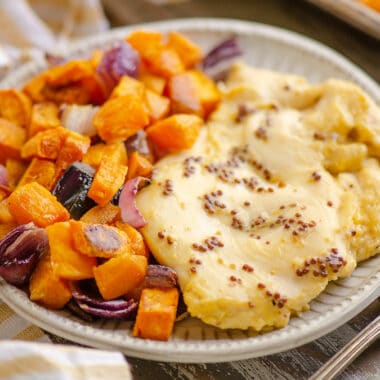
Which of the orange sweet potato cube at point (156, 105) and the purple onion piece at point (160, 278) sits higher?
the orange sweet potato cube at point (156, 105)

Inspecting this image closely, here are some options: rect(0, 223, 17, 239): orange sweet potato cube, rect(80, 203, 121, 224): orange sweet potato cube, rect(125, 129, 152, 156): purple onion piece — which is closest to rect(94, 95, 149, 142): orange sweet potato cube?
rect(125, 129, 152, 156): purple onion piece

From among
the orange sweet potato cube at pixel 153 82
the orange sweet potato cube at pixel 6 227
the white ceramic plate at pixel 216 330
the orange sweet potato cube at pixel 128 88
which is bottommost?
the white ceramic plate at pixel 216 330

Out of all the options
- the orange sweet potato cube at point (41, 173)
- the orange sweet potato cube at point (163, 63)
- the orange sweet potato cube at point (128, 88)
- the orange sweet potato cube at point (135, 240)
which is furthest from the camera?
the orange sweet potato cube at point (163, 63)

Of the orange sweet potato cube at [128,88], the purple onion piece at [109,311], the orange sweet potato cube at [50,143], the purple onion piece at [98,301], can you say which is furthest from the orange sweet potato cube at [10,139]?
the purple onion piece at [109,311]

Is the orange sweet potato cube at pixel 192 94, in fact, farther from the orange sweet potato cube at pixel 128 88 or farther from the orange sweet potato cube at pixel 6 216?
the orange sweet potato cube at pixel 6 216

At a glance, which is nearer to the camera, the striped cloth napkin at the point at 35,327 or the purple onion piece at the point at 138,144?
the striped cloth napkin at the point at 35,327

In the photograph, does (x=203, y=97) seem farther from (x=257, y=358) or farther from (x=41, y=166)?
(x=257, y=358)

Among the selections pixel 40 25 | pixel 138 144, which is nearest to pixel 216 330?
pixel 138 144
